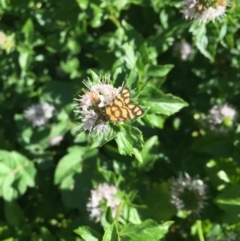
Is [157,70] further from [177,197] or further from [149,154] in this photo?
[177,197]

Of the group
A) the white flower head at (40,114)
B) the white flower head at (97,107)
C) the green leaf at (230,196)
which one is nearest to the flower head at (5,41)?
the white flower head at (40,114)

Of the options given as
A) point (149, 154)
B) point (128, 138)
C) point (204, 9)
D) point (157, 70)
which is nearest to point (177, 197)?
point (149, 154)

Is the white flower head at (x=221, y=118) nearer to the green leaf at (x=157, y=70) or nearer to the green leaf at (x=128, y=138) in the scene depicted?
the green leaf at (x=157, y=70)

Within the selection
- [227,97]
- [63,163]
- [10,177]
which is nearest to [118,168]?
[63,163]

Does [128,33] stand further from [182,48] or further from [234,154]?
[234,154]

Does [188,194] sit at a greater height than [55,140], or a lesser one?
lesser

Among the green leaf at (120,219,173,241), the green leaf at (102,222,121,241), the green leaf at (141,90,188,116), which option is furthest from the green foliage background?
the green leaf at (102,222,121,241)

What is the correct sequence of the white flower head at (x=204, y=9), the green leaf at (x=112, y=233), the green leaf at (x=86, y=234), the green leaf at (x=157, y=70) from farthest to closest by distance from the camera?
the green leaf at (x=157, y=70), the white flower head at (x=204, y=9), the green leaf at (x=86, y=234), the green leaf at (x=112, y=233)
